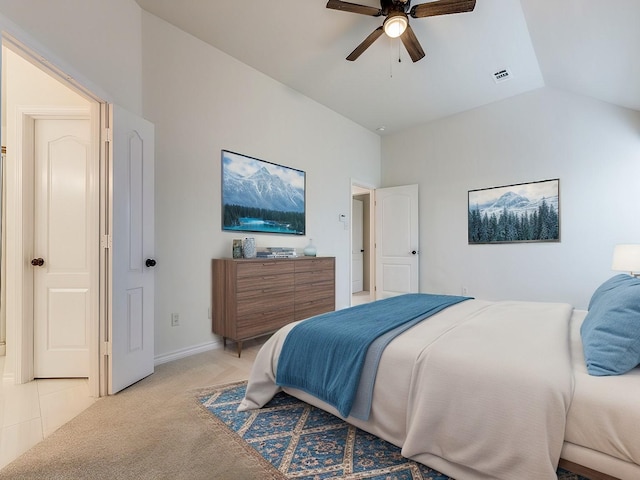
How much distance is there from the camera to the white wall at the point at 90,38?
172cm

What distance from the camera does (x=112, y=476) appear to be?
1.46 m

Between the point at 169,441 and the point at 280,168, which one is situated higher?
the point at 280,168

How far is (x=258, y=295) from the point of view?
10.4 ft

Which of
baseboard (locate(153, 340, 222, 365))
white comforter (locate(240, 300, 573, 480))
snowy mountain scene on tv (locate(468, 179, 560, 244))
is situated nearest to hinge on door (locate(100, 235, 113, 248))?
baseboard (locate(153, 340, 222, 365))

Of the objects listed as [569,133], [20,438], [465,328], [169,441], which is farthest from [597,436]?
[569,133]

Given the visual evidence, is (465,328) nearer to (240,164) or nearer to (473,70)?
(240,164)

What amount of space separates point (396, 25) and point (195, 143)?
2.10m

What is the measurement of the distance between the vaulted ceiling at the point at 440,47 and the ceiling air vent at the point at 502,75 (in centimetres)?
3

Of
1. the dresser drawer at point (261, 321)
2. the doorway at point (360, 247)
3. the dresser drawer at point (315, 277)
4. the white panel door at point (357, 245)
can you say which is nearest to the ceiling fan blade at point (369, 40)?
the dresser drawer at point (315, 277)

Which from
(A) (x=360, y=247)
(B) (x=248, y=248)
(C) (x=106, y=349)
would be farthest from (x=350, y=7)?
(A) (x=360, y=247)

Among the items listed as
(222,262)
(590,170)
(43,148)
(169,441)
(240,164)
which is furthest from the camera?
(590,170)

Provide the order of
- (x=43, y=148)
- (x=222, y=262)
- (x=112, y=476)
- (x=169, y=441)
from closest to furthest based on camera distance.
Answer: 1. (x=112, y=476)
2. (x=169, y=441)
3. (x=43, y=148)
4. (x=222, y=262)

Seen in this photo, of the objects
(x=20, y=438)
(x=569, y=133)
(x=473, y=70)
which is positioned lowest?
(x=20, y=438)

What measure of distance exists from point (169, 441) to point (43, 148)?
2.50 meters
